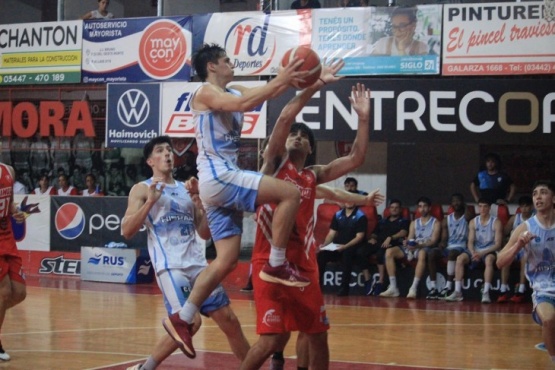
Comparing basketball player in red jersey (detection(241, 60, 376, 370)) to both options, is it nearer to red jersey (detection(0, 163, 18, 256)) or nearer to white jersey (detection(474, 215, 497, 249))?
red jersey (detection(0, 163, 18, 256))

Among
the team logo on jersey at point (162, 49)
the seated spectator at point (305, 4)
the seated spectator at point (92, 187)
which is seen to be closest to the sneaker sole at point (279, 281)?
the seated spectator at point (305, 4)

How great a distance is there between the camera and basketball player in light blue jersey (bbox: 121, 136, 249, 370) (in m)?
7.00

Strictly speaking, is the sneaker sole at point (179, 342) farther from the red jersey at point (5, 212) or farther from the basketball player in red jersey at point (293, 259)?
the red jersey at point (5, 212)

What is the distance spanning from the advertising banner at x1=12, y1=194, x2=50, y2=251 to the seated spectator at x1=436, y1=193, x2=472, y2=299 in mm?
7017

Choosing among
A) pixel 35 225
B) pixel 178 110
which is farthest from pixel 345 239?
pixel 35 225

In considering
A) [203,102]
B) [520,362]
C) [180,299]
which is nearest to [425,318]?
[520,362]

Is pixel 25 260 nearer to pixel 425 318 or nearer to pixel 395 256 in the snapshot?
pixel 395 256

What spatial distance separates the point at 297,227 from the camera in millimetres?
6520

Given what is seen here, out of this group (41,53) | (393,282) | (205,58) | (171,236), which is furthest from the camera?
(41,53)

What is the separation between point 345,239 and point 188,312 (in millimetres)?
8391

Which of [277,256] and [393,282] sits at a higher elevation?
[277,256]

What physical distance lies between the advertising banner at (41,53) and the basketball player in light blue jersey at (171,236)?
991 centimetres

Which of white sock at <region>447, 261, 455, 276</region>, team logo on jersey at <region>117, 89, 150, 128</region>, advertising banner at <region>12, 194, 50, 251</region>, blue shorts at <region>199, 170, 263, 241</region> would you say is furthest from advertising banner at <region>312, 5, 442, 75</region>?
blue shorts at <region>199, 170, 263, 241</region>

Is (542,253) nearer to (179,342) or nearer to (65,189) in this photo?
(179,342)
